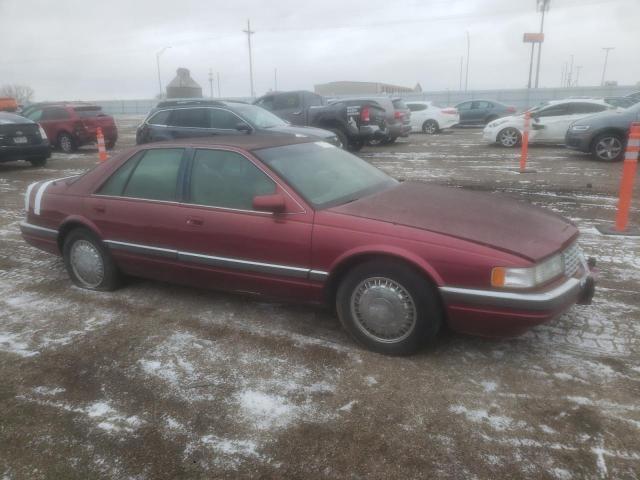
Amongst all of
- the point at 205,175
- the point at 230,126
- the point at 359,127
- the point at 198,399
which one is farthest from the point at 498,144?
the point at 198,399

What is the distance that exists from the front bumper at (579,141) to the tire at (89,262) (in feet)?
34.9

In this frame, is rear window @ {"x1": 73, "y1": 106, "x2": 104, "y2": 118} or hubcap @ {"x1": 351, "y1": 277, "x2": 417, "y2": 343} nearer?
Result: hubcap @ {"x1": 351, "y1": 277, "x2": 417, "y2": 343}

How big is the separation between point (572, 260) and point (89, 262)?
12.7 feet

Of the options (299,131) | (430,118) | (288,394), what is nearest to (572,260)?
(288,394)

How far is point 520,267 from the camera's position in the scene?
2820 mm

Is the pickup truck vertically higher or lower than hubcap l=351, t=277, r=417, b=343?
higher

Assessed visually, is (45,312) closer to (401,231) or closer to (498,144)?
(401,231)

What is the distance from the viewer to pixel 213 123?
33.4ft

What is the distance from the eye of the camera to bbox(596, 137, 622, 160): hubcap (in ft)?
36.4

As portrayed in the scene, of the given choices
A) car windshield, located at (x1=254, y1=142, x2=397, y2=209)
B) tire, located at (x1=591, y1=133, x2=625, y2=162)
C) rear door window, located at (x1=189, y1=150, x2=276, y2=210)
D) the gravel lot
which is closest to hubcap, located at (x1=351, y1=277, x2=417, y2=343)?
the gravel lot

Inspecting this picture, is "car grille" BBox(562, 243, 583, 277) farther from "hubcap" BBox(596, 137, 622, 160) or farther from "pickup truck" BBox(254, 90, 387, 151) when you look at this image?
"pickup truck" BBox(254, 90, 387, 151)

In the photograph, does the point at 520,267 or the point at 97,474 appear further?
the point at 520,267

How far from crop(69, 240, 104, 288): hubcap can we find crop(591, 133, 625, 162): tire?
35.6 ft

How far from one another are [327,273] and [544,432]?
1.53 metres
